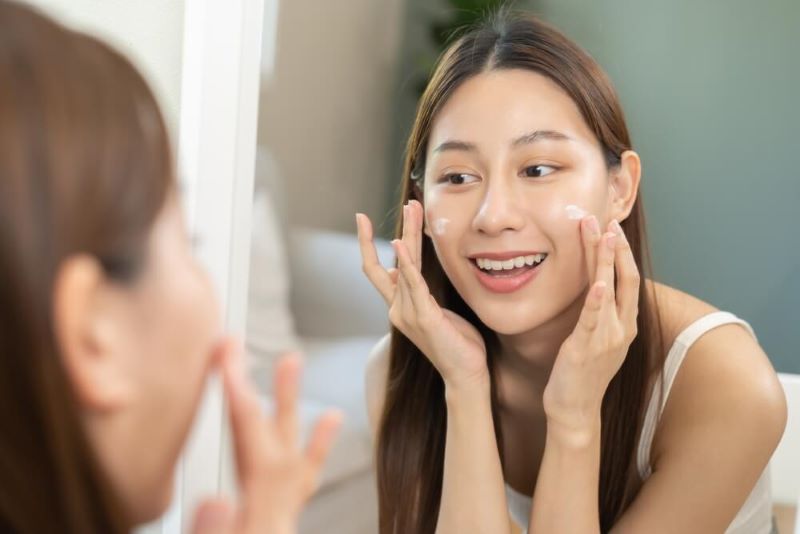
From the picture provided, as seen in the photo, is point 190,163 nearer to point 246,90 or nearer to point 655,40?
point 246,90

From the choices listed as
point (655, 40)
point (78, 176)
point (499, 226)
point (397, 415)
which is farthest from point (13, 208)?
point (655, 40)

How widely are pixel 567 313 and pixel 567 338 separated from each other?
0.13 metres

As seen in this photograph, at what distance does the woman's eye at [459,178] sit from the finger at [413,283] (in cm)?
9

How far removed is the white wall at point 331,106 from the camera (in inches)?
51.8

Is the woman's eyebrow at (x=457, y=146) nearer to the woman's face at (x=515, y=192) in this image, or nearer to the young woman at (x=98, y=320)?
the woman's face at (x=515, y=192)

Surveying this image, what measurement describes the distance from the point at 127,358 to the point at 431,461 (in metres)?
0.76

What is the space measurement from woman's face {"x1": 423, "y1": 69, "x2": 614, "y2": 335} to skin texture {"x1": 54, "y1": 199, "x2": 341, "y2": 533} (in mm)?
494

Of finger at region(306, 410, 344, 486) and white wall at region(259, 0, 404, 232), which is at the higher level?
white wall at region(259, 0, 404, 232)

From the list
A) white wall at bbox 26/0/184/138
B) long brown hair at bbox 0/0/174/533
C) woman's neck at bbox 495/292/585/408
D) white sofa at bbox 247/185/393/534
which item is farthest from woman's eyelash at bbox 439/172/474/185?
long brown hair at bbox 0/0/174/533

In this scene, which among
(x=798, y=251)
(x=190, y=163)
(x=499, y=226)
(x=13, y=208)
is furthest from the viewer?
(x=190, y=163)

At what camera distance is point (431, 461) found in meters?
1.21

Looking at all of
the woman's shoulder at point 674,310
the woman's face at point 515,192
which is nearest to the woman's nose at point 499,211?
the woman's face at point 515,192

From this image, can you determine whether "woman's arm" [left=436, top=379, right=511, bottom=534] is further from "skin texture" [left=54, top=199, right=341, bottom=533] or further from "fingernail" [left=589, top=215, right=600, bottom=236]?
"skin texture" [left=54, top=199, right=341, bottom=533]

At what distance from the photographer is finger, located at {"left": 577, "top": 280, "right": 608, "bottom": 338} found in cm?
92
